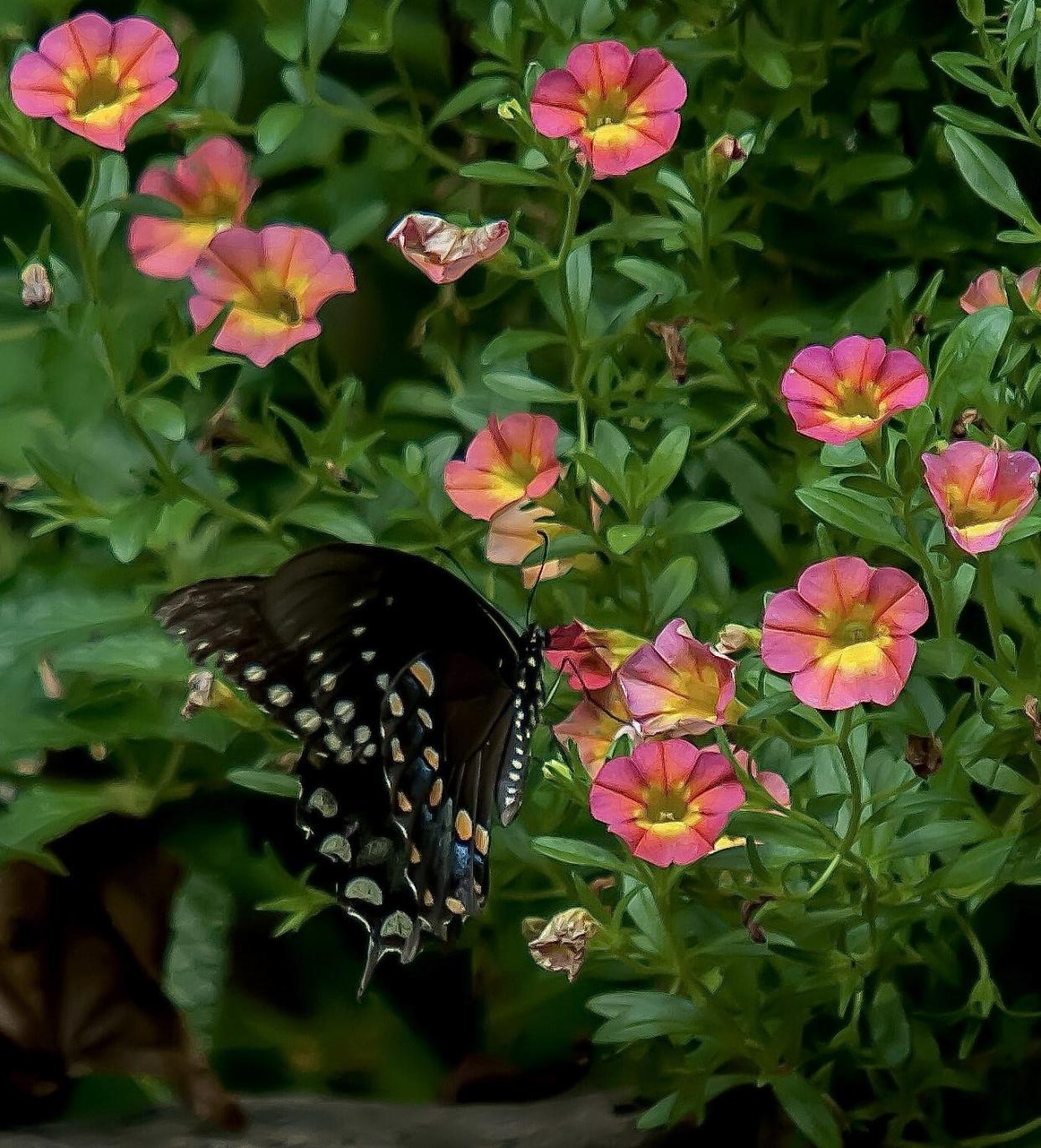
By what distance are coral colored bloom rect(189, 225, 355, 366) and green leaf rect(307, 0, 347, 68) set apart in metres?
0.14

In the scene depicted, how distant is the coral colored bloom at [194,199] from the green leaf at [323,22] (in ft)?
0.33

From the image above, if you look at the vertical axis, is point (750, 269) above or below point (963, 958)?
above

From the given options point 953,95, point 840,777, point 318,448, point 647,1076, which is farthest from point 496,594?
point 953,95

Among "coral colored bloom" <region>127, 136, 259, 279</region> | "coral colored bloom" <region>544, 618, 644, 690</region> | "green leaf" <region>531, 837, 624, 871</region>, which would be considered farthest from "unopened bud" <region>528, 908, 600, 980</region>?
"coral colored bloom" <region>127, 136, 259, 279</region>

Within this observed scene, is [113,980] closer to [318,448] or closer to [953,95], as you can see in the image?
[318,448]

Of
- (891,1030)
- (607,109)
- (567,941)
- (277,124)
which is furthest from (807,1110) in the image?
(277,124)

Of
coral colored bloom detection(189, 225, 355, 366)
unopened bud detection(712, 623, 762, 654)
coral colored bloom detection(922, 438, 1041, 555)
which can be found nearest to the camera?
coral colored bloom detection(922, 438, 1041, 555)

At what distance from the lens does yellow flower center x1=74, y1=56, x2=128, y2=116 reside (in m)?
1.03

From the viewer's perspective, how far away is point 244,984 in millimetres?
1363

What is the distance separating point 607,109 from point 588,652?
0.37 metres

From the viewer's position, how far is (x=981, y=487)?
0.82 metres

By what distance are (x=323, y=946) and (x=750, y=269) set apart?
28.5 inches

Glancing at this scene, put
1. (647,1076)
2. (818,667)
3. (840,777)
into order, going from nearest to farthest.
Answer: (818,667)
(840,777)
(647,1076)

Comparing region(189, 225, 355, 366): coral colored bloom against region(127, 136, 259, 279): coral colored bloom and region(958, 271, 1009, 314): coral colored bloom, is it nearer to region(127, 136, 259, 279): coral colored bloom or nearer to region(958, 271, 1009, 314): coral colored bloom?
region(127, 136, 259, 279): coral colored bloom
